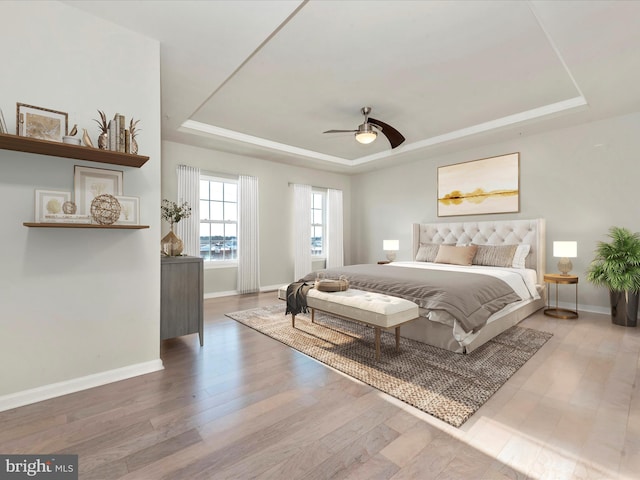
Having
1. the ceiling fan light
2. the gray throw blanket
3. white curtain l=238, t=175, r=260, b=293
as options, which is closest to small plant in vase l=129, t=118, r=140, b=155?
the gray throw blanket

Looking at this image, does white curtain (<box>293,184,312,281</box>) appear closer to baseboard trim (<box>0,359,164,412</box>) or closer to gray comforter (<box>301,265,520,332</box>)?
gray comforter (<box>301,265,520,332</box>)

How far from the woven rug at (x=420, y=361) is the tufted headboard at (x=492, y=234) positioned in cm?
159

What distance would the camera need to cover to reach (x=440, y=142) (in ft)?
17.3

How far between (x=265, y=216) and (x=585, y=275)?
5.38 m

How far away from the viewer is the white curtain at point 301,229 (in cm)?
664

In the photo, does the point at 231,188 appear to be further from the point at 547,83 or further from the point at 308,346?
the point at 547,83

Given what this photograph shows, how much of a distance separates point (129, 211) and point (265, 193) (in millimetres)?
3944

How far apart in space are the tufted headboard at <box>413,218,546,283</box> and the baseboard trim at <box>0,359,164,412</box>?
4.95 meters

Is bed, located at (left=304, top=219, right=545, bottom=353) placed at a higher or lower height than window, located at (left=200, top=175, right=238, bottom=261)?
lower

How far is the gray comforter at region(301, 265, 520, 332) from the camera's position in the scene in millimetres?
2855

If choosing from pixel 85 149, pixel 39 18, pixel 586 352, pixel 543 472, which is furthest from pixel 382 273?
pixel 39 18

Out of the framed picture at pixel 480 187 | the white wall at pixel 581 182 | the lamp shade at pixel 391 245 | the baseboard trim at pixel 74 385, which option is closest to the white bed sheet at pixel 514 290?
the white wall at pixel 581 182

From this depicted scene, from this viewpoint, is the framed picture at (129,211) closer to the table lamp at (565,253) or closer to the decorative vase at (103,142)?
the decorative vase at (103,142)

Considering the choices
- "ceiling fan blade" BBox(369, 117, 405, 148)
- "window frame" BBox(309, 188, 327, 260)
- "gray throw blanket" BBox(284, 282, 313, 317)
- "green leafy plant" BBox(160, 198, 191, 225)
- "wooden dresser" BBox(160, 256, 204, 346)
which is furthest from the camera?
"window frame" BBox(309, 188, 327, 260)
